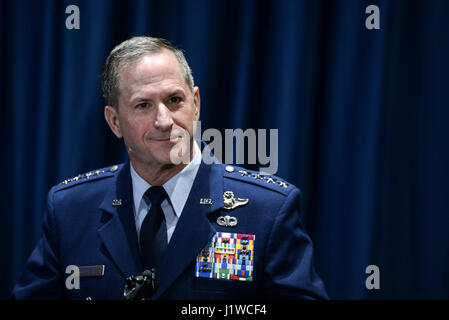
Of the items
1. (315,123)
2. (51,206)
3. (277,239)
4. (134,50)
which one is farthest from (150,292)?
(315,123)

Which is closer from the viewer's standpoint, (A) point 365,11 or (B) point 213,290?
(B) point 213,290

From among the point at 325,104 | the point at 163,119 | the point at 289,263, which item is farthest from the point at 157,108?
the point at 325,104

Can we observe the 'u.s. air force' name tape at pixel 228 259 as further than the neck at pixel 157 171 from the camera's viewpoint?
No

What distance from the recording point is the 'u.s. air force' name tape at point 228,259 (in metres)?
1.36

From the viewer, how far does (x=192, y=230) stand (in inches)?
54.1

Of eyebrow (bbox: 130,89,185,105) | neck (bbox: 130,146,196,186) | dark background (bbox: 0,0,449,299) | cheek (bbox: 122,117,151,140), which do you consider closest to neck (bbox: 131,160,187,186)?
neck (bbox: 130,146,196,186)

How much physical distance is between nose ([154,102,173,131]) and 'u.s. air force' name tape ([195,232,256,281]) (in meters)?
0.37

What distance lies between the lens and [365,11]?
6.12 feet

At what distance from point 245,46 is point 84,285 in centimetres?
111

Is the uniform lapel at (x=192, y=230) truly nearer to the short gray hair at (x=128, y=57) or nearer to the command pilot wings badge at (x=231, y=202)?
the command pilot wings badge at (x=231, y=202)

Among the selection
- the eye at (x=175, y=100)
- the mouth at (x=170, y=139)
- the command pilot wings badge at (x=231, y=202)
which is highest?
the eye at (x=175, y=100)

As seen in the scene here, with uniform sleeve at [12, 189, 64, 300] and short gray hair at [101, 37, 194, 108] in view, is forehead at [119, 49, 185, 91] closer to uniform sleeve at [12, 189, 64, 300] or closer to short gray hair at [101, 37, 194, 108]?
short gray hair at [101, 37, 194, 108]

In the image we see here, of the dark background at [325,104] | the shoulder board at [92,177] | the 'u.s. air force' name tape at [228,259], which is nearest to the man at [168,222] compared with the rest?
the 'u.s. air force' name tape at [228,259]

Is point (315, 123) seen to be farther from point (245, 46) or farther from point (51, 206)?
point (51, 206)
